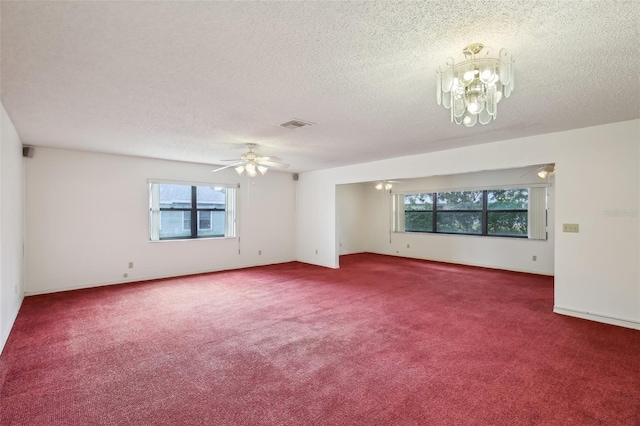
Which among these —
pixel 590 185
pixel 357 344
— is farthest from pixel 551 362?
pixel 590 185

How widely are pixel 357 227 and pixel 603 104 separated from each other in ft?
23.7

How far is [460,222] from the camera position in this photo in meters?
8.16

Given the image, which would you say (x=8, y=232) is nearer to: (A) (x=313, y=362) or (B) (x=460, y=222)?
(A) (x=313, y=362)

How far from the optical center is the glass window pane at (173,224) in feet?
20.8

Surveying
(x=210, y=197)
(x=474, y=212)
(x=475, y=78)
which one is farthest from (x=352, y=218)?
(x=475, y=78)

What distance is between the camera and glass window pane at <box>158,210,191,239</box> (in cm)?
634

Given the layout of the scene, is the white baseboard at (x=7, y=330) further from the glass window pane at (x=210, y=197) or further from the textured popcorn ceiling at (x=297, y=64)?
the glass window pane at (x=210, y=197)

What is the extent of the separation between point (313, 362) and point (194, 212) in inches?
199

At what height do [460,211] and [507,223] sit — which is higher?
[460,211]

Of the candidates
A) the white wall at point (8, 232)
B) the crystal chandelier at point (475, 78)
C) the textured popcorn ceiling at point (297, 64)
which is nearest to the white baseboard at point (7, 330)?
the white wall at point (8, 232)

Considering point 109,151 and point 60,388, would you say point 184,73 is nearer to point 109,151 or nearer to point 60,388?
point 60,388

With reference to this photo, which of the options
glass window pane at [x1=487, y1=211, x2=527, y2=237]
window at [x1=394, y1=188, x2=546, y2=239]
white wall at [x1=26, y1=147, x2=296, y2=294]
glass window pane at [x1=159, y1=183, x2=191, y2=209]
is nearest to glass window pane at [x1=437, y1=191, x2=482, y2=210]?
window at [x1=394, y1=188, x2=546, y2=239]

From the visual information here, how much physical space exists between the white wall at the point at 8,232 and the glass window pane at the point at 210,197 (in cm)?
301

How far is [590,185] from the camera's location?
3.80 meters
